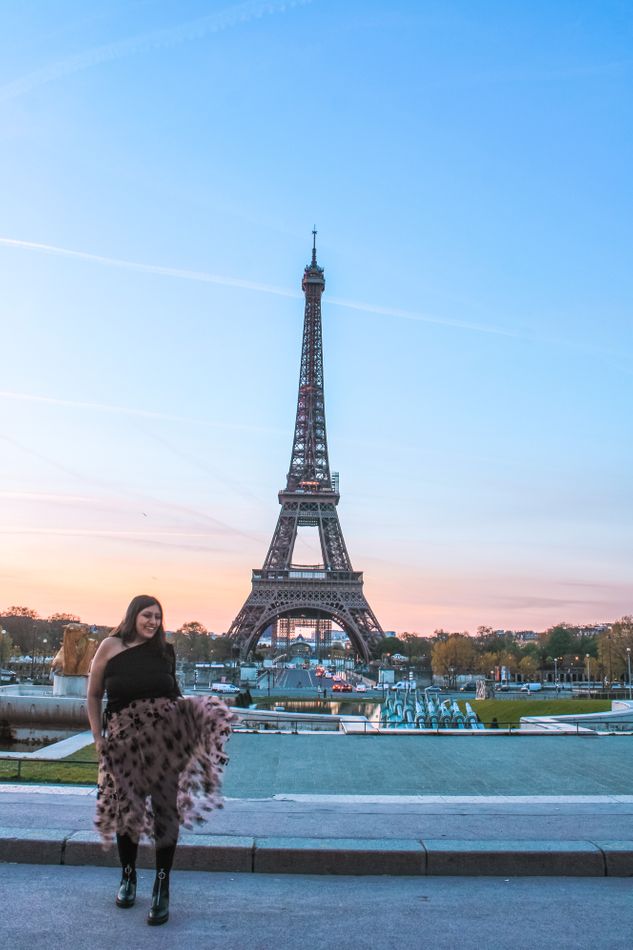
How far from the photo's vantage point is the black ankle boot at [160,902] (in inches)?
227

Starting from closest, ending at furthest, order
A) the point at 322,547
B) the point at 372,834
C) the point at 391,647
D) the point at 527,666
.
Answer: the point at 372,834
the point at 527,666
the point at 322,547
the point at 391,647

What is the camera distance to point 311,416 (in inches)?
4471

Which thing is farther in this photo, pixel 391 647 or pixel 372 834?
pixel 391 647

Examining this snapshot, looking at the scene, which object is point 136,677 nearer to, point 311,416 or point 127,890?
point 127,890

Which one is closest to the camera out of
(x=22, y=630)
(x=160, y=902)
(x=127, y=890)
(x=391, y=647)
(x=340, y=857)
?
(x=160, y=902)

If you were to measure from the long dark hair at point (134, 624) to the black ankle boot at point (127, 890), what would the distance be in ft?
5.18

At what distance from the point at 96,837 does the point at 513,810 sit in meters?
4.69

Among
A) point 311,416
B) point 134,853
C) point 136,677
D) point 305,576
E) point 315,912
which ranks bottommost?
point 315,912

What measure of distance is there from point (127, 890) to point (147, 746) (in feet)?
3.39

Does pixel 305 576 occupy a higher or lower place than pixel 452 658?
higher

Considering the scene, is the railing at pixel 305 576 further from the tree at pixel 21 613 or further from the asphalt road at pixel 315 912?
the asphalt road at pixel 315 912

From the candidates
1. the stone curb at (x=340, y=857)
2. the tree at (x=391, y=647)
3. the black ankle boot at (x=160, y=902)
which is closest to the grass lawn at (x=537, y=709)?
the stone curb at (x=340, y=857)

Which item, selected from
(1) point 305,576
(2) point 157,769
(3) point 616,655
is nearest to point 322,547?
(1) point 305,576

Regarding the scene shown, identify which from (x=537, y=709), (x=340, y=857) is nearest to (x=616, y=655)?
(x=537, y=709)
